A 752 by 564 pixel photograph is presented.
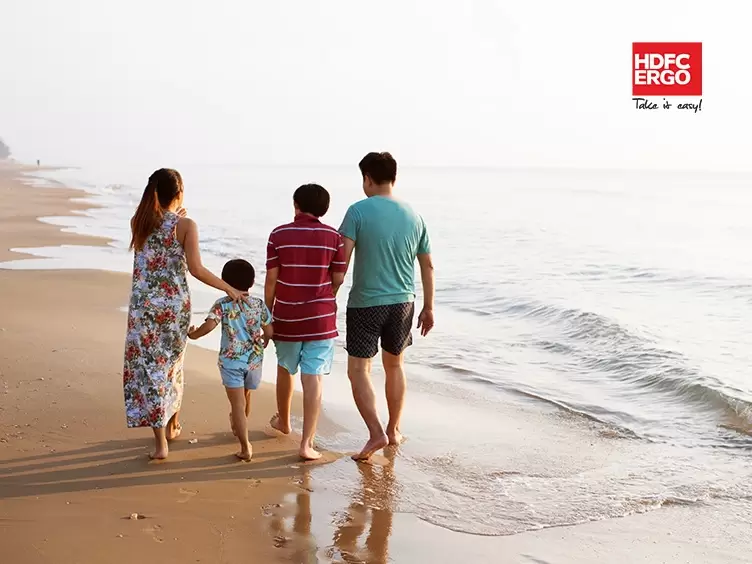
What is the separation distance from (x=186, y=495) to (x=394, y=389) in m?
1.55

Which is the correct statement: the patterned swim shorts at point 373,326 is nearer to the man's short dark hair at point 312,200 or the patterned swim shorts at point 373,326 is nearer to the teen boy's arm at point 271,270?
the teen boy's arm at point 271,270

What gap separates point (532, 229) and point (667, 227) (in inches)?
194

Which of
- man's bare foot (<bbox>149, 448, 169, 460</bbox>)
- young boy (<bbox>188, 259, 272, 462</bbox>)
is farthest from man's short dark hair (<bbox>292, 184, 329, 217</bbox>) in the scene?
man's bare foot (<bbox>149, 448, 169, 460</bbox>)

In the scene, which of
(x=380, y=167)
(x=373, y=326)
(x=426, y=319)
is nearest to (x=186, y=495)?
(x=373, y=326)

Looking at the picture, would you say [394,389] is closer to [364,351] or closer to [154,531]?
[364,351]

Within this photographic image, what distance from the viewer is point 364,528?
3.99m

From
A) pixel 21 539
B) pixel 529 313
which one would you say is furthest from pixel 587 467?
pixel 529 313

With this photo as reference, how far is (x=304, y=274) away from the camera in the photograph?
4.72 meters

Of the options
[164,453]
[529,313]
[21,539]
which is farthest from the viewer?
[529,313]

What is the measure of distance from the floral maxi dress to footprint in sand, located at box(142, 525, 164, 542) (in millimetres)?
952

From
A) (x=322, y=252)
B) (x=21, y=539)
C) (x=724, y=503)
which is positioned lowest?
(x=724, y=503)

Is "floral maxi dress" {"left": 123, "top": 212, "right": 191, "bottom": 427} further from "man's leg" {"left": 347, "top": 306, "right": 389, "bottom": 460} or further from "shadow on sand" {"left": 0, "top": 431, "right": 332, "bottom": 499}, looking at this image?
"man's leg" {"left": 347, "top": 306, "right": 389, "bottom": 460}

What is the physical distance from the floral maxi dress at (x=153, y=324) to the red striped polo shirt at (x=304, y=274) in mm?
539

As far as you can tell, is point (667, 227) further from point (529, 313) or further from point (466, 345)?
point (466, 345)
